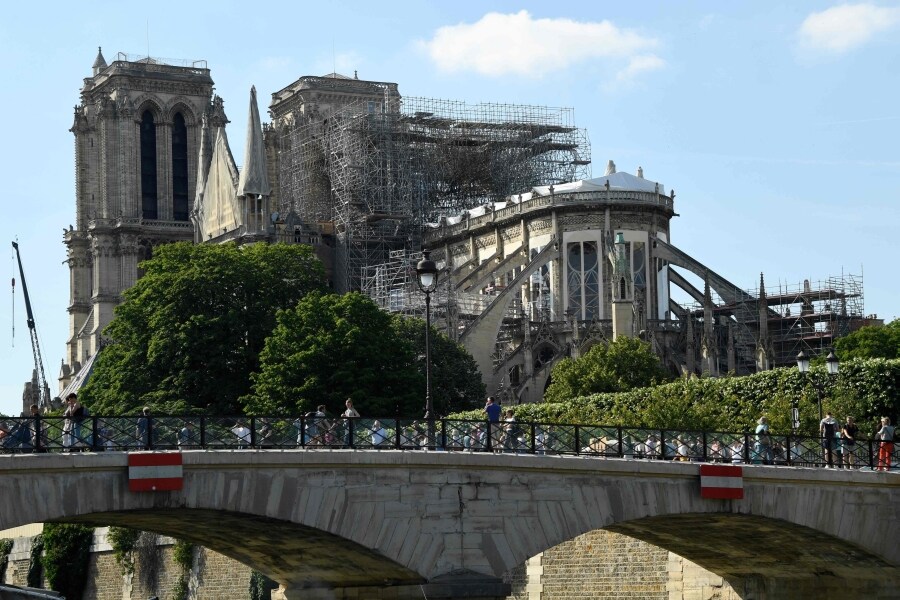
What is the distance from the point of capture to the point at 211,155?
13100cm

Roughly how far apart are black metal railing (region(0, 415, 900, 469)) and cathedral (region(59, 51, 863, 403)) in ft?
125

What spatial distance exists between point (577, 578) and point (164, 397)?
97.3 ft

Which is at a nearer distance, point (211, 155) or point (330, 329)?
point (330, 329)

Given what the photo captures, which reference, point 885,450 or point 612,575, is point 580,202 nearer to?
point 612,575

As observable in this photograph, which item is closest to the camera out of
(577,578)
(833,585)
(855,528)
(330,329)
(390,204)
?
(855,528)

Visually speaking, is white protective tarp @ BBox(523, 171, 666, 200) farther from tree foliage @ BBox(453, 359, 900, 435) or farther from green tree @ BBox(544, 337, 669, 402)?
tree foliage @ BBox(453, 359, 900, 435)

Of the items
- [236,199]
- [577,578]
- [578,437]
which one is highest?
[236,199]

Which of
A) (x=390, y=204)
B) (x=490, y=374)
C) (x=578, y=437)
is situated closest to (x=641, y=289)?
(x=490, y=374)

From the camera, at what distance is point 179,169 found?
449ft

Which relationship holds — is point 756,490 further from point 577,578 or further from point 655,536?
point 577,578

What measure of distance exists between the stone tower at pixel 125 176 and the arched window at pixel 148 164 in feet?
0.22

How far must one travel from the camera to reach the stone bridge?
33594mm

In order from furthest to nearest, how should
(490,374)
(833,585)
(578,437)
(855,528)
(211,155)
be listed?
(211,155)
(490,374)
(833,585)
(855,528)
(578,437)

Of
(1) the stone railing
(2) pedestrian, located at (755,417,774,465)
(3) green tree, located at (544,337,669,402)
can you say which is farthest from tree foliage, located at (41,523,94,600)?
(2) pedestrian, located at (755,417,774,465)
